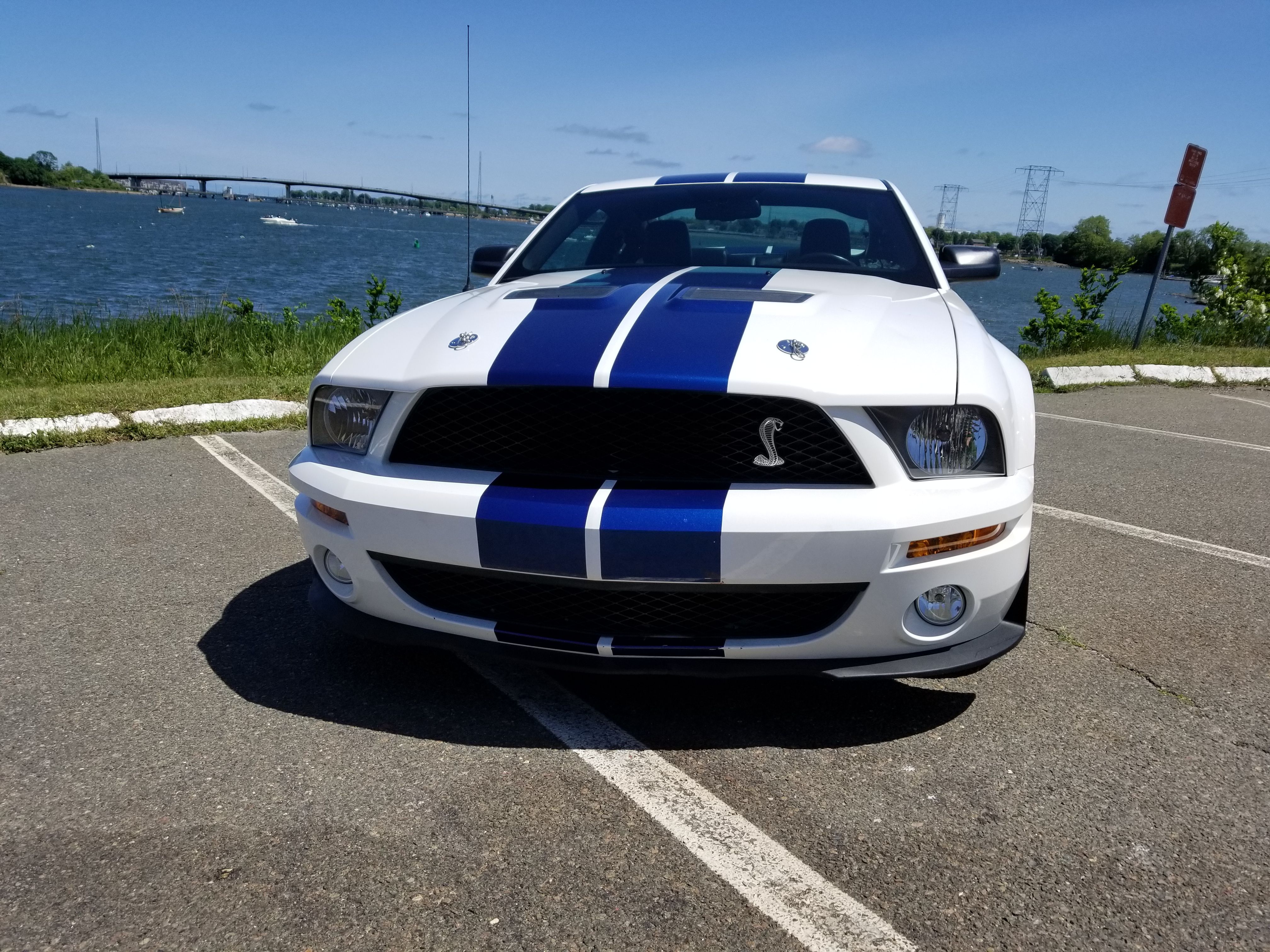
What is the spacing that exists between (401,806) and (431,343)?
1.25 meters

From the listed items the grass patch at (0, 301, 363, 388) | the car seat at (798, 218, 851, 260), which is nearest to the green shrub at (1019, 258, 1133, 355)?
the grass patch at (0, 301, 363, 388)

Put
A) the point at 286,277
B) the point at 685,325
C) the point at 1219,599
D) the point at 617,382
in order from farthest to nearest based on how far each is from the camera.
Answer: the point at 286,277, the point at 1219,599, the point at 685,325, the point at 617,382

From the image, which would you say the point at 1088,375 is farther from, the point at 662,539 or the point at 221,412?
the point at 662,539

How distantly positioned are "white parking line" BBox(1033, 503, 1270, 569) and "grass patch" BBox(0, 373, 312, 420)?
14.0 feet

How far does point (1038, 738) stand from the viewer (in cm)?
267

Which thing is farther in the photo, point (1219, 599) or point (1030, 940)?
point (1219, 599)

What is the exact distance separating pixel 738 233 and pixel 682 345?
1.65 meters

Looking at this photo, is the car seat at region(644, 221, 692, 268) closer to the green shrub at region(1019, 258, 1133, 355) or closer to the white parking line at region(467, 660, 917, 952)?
the white parking line at region(467, 660, 917, 952)

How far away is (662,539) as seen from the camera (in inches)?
91.0

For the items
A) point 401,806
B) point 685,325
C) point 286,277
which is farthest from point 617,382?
point 286,277

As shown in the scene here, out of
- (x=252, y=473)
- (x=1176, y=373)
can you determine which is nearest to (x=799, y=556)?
(x=252, y=473)

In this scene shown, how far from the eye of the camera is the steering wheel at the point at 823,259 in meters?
3.81

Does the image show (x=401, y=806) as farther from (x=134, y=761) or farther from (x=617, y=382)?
(x=617, y=382)

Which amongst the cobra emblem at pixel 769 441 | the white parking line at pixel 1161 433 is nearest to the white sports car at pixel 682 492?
the cobra emblem at pixel 769 441
